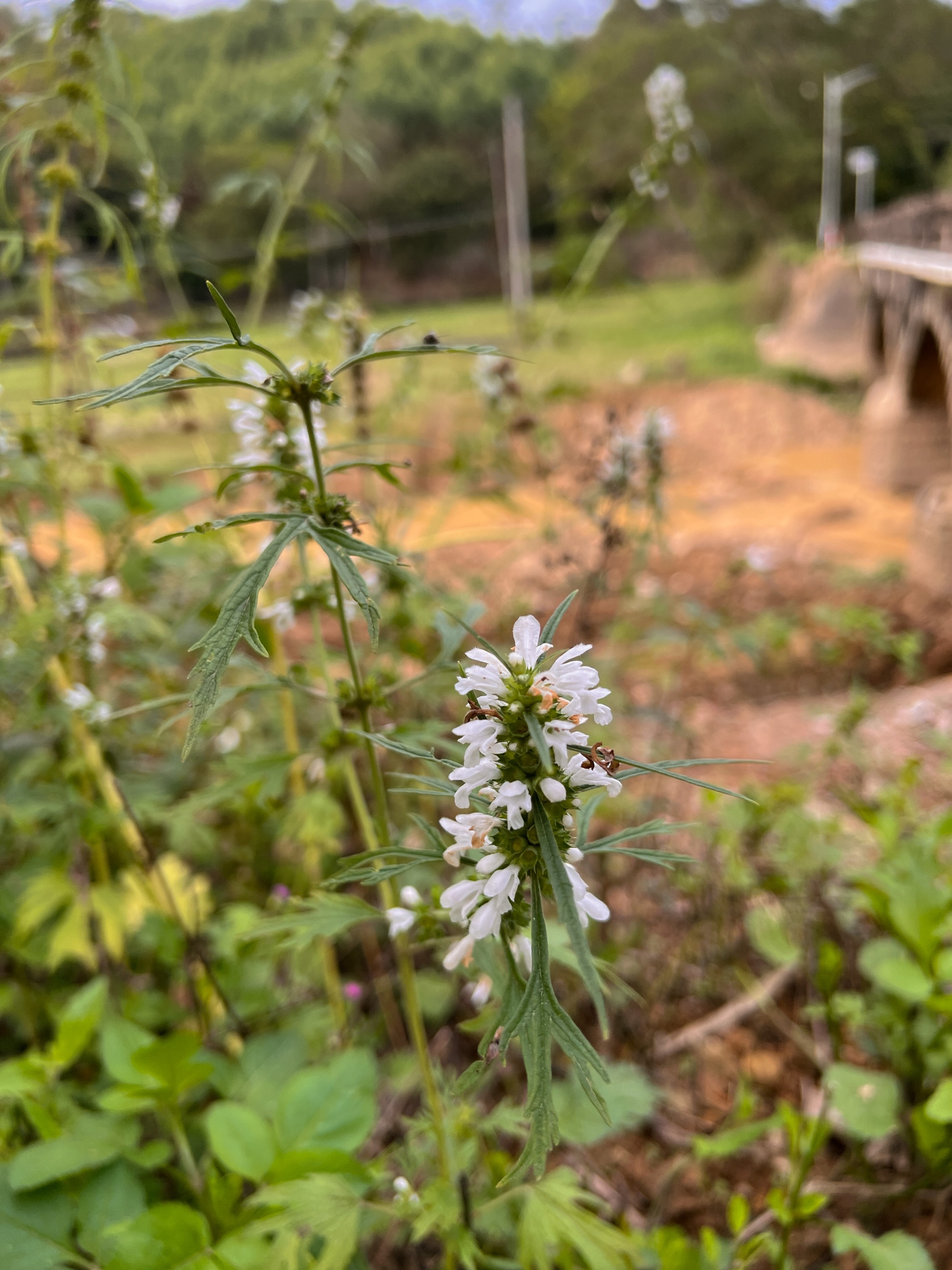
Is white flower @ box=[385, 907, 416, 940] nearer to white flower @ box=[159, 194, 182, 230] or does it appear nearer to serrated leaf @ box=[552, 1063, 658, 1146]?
serrated leaf @ box=[552, 1063, 658, 1146]

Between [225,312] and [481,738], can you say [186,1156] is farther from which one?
[225,312]

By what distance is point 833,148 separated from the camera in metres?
10.2

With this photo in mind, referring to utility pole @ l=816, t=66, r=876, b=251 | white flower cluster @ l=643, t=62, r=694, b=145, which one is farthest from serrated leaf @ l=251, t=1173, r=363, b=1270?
utility pole @ l=816, t=66, r=876, b=251

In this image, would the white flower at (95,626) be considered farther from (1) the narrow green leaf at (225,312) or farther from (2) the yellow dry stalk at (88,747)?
(1) the narrow green leaf at (225,312)

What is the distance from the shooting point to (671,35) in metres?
9.70

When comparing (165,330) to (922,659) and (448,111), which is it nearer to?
(922,659)

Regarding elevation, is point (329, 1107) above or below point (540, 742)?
below

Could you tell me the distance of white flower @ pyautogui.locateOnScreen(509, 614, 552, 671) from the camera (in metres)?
0.56

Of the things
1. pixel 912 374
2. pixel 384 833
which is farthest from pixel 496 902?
pixel 912 374

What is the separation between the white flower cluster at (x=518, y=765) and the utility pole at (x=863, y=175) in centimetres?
1171

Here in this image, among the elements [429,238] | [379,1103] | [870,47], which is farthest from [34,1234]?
[429,238]

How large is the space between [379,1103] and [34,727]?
887 mm

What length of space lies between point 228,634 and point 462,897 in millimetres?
250

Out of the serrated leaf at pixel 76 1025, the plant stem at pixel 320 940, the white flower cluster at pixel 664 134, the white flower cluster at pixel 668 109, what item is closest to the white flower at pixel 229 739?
the plant stem at pixel 320 940
